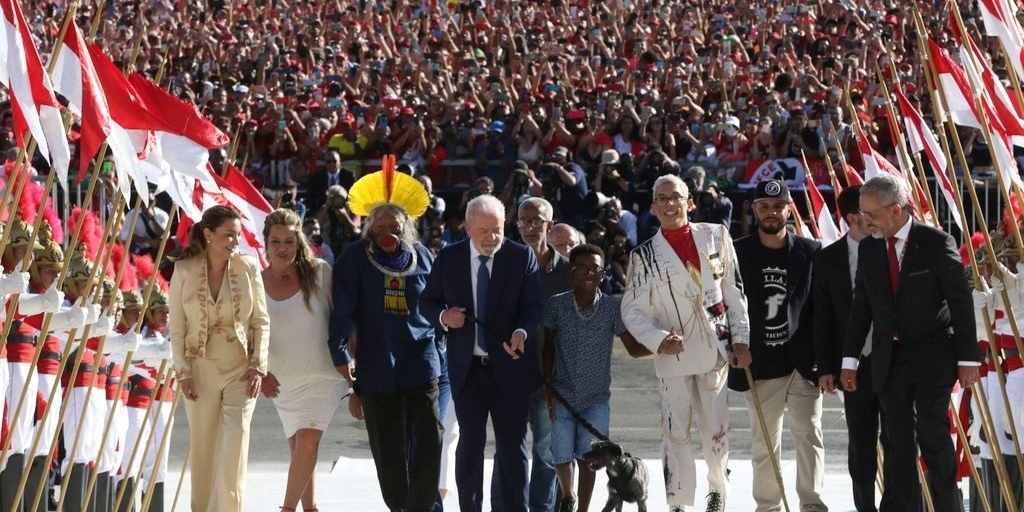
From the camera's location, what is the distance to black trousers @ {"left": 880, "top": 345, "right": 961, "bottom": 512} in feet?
27.4

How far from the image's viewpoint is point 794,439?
31.3 feet

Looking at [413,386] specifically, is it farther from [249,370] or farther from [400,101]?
[400,101]

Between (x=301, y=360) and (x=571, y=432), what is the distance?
1520mm

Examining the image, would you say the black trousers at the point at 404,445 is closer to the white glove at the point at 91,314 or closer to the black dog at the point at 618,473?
the black dog at the point at 618,473

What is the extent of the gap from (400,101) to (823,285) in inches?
535

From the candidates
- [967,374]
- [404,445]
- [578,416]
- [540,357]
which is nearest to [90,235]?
[404,445]

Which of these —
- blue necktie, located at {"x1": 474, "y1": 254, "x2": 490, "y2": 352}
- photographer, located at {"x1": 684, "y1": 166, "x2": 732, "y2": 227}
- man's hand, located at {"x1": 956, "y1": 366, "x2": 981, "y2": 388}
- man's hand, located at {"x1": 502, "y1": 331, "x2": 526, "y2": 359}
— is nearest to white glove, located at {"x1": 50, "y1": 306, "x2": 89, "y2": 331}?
blue necktie, located at {"x1": 474, "y1": 254, "x2": 490, "y2": 352}

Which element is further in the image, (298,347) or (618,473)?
(298,347)

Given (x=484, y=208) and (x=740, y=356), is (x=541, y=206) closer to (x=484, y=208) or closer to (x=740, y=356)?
(x=484, y=208)

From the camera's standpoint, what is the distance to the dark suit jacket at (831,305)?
904 centimetres

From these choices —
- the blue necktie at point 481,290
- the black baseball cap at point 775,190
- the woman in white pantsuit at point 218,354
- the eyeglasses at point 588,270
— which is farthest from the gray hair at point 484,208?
the black baseball cap at point 775,190

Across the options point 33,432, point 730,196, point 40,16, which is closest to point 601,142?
point 730,196

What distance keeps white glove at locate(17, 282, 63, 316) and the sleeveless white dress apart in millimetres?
1205

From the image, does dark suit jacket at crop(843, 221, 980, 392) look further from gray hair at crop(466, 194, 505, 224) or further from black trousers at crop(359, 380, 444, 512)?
black trousers at crop(359, 380, 444, 512)
